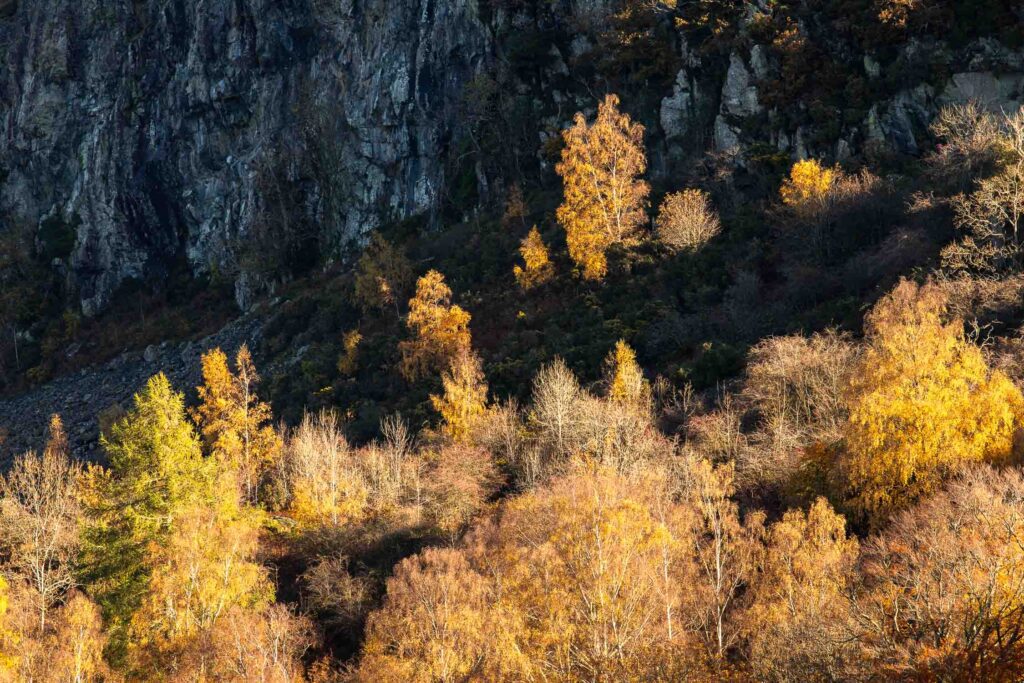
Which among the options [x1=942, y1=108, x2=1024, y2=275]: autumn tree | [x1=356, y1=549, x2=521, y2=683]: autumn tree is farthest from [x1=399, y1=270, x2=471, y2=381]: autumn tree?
[x1=942, y1=108, x2=1024, y2=275]: autumn tree

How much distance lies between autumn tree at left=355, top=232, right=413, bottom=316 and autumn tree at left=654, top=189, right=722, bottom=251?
19433mm

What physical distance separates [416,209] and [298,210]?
1619 cm

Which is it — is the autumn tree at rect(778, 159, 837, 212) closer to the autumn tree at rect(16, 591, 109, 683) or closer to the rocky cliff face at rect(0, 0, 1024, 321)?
the rocky cliff face at rect(0, 0, 1024, 321)

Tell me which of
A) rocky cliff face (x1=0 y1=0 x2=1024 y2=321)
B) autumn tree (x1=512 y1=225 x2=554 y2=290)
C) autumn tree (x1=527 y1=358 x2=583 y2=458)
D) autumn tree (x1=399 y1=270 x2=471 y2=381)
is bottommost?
autumn tree (x1=527 y1=358 x2=583 y2=458)

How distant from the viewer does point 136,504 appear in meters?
25.9

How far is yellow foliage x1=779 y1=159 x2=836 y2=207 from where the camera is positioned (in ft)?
141

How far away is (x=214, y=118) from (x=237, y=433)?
61.7m

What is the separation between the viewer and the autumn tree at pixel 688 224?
153 ft

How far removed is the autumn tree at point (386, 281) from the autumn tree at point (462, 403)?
18.2 meters

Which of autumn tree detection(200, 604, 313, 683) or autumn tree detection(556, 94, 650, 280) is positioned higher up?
autumn tree detection(556, 94, 650, 280)

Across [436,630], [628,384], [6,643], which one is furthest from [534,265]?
[6,643]

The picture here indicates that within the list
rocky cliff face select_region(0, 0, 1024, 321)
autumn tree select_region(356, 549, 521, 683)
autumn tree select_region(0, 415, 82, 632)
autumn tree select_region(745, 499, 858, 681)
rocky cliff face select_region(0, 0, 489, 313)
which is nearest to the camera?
autumn tree select_region(745, 499, 858, 681)

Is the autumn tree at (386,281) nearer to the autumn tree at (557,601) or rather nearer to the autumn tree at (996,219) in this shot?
the autumn tree at (557,601)

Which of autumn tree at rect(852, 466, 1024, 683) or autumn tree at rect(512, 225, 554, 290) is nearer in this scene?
autumn tree at rect(852, 466, 1024, 683)
